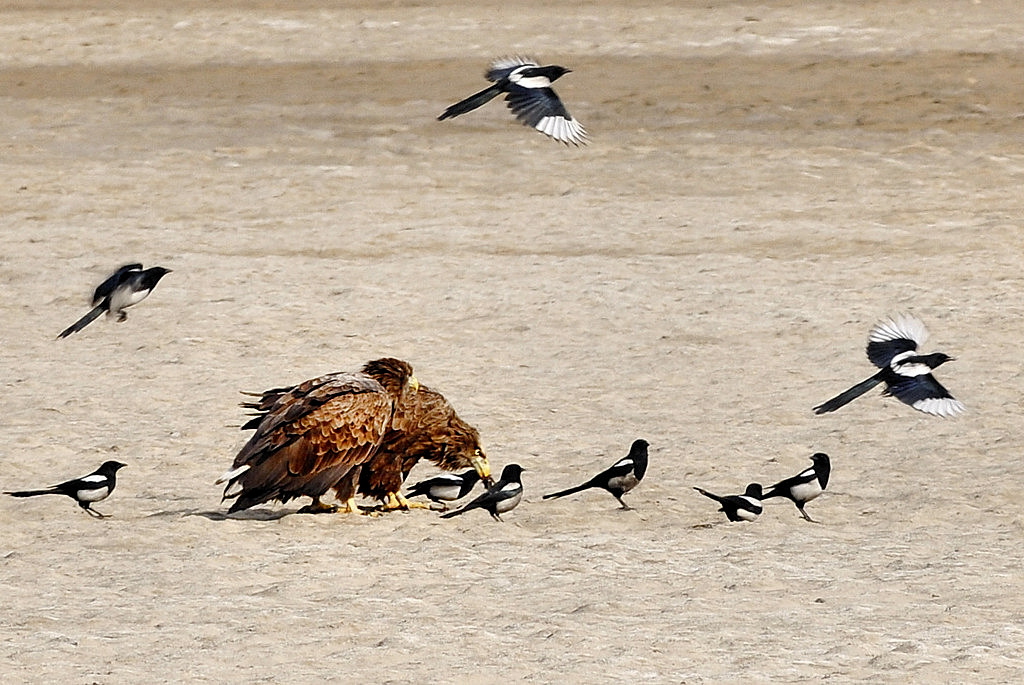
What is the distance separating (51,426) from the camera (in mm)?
12617

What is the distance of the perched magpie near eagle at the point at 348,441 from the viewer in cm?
1007

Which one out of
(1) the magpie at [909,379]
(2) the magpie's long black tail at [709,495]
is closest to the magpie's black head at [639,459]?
(2) the magpie's long black tail at [709,495]

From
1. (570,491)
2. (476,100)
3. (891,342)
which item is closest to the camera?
(570,491)

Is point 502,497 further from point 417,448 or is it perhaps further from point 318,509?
point 318,509

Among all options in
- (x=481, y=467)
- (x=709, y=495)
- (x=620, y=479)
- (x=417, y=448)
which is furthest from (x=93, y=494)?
(x=709, y=495)

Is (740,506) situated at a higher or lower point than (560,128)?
lower

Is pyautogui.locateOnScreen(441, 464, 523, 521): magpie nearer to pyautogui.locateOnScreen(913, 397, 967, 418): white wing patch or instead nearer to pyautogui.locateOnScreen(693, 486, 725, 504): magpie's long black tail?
pyautogui.locateOnScreen(693, 486, 725, 504): magpie's long black tail

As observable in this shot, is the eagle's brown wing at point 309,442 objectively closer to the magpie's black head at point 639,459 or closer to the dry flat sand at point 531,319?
the dry flat sand at point 531,319

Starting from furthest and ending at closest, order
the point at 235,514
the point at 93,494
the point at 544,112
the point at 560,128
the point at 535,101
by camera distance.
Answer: the point at 535,101 → the point at 544,112 → the point at 560,128 → the point at 235,514 → the point at 93,494

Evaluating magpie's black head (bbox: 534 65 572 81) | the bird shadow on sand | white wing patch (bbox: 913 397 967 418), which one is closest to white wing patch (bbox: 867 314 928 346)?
white wing patch (bbox: 913 397 967 418)

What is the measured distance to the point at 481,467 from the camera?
10977mm

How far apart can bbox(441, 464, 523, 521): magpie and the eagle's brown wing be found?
0.72 m

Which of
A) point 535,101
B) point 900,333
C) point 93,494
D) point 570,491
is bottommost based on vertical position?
point 93,494

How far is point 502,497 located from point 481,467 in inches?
30.4
